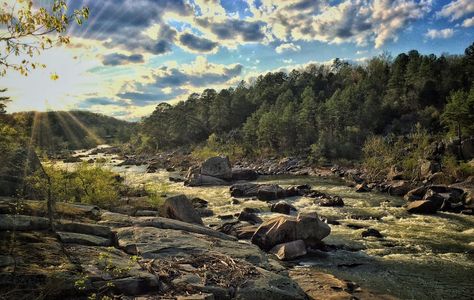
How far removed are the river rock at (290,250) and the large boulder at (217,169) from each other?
1465 inches

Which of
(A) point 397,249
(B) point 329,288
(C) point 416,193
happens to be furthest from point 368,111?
(B) point 329,288

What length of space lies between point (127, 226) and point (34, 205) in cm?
389

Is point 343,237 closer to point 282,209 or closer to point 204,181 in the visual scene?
point 282,209

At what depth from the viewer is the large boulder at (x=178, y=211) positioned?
982 inches

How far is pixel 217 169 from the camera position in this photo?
200 feet

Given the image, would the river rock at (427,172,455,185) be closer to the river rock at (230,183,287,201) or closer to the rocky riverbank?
the rocky riverbank

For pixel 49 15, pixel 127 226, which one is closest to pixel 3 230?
pixel 127 226

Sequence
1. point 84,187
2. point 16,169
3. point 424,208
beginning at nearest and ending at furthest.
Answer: point 16,169 < point 84,187 < point 424,208

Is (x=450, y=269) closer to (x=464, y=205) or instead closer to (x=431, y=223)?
(x=431, y=223)

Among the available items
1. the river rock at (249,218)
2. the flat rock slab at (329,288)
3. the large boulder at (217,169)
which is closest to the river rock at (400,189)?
the river rock at (249,218)

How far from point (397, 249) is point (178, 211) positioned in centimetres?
1341

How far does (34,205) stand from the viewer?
15.3 meters

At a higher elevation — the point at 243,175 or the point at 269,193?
the point at 243,175

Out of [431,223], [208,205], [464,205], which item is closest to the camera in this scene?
[431,223]
